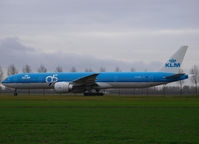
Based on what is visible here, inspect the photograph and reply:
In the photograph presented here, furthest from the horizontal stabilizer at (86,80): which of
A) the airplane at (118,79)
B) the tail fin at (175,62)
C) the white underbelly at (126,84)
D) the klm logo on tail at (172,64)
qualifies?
the klm logo on tail at (172,64)

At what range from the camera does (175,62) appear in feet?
125

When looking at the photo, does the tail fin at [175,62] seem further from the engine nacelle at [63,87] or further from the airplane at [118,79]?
the engine nacelle at [63,87]

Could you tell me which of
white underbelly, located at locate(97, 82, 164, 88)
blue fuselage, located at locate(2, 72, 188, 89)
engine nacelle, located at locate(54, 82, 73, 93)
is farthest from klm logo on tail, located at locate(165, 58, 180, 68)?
engine nacelle, located at locate(54, 82, 73, 93)

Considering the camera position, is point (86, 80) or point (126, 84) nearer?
point (86, 80)

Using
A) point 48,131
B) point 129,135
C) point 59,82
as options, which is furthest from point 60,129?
point 59,82

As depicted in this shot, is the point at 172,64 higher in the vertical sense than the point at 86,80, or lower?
higher

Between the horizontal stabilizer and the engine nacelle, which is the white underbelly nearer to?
the horizontal stabilizer

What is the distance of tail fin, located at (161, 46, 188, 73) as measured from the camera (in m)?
37.9

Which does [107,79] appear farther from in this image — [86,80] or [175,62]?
[175,62]

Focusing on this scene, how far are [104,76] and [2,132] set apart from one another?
30.6m

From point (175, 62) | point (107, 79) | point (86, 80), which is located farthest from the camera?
point (107, 79)

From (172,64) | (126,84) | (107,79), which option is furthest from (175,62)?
(107,79)

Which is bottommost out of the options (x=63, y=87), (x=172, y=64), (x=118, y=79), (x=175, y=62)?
(x=63, y=87)

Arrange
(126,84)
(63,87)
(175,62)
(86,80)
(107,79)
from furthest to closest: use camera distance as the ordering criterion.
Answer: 1. (107,79)
2. (126,84)
3. (86,80)
4. (175,62)
5. (63,87)
